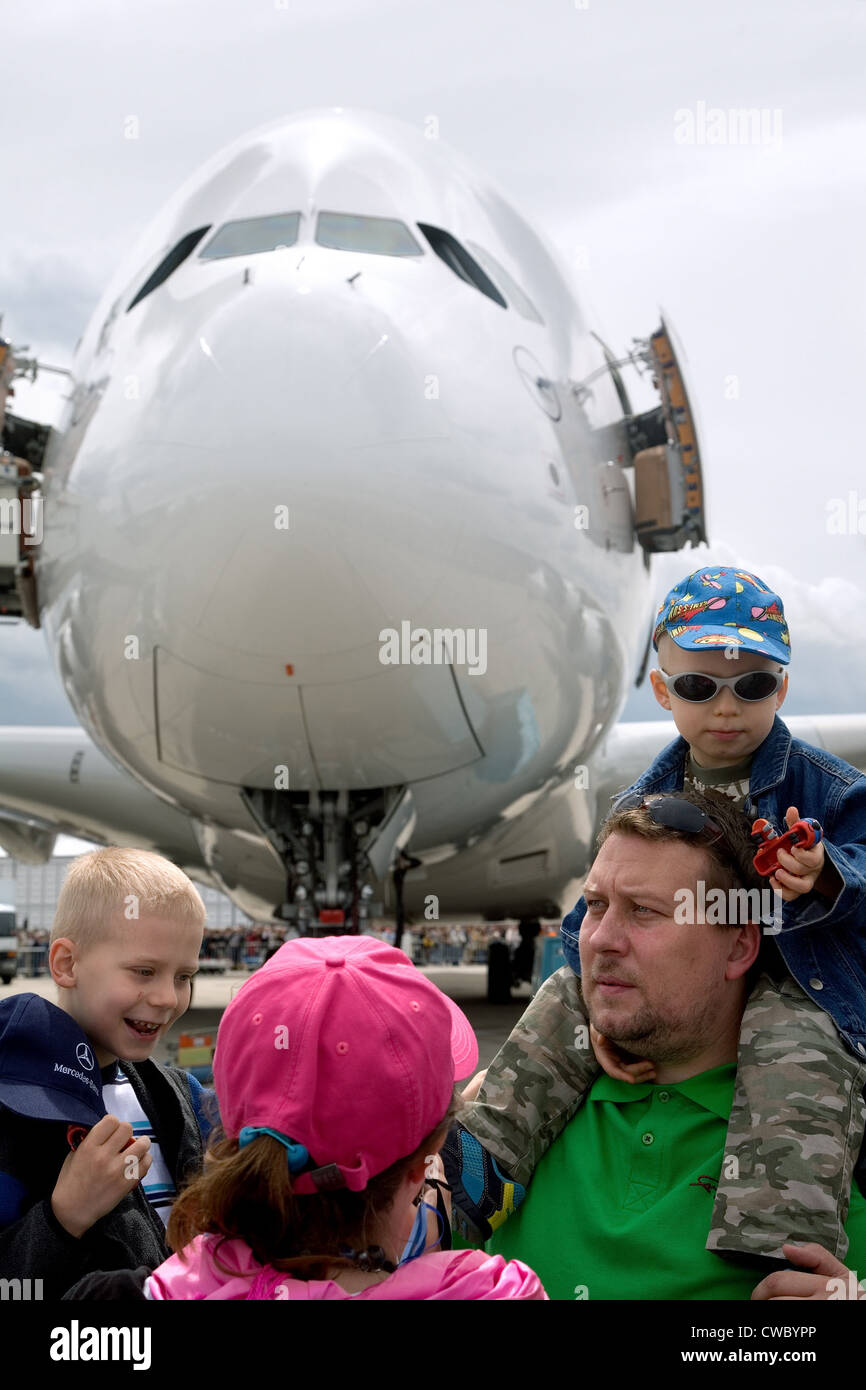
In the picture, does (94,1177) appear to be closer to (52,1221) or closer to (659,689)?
(52,1221)

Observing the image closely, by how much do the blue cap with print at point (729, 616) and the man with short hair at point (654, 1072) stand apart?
0.37m

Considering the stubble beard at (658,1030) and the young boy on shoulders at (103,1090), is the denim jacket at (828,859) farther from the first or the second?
the young boy on shoulders at (103,1090)

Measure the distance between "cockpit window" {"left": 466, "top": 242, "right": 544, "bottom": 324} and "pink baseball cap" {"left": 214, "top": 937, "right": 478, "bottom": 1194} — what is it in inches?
213

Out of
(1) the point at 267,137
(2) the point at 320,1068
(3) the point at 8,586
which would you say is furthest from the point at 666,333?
(2) the point at 320,1068

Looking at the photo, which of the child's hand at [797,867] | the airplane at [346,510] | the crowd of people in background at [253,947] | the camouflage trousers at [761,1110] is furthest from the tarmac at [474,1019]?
the crowd of people in background at [253,947]

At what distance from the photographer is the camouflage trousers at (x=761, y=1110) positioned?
1.39m

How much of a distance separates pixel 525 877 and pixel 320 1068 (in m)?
9.01

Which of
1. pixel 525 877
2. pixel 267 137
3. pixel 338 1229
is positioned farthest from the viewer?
pixel 525 877

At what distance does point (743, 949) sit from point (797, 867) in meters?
0.14

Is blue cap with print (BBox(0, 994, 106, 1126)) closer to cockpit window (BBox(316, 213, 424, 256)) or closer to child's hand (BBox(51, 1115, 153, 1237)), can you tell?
child's hand (BBox(51, 1115, 153, 1237))

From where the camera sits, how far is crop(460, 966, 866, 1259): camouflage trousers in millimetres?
1388

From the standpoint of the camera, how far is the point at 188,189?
21.7 ft

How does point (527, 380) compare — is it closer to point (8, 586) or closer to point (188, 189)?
point (188, 189)

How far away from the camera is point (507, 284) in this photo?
6.29m
